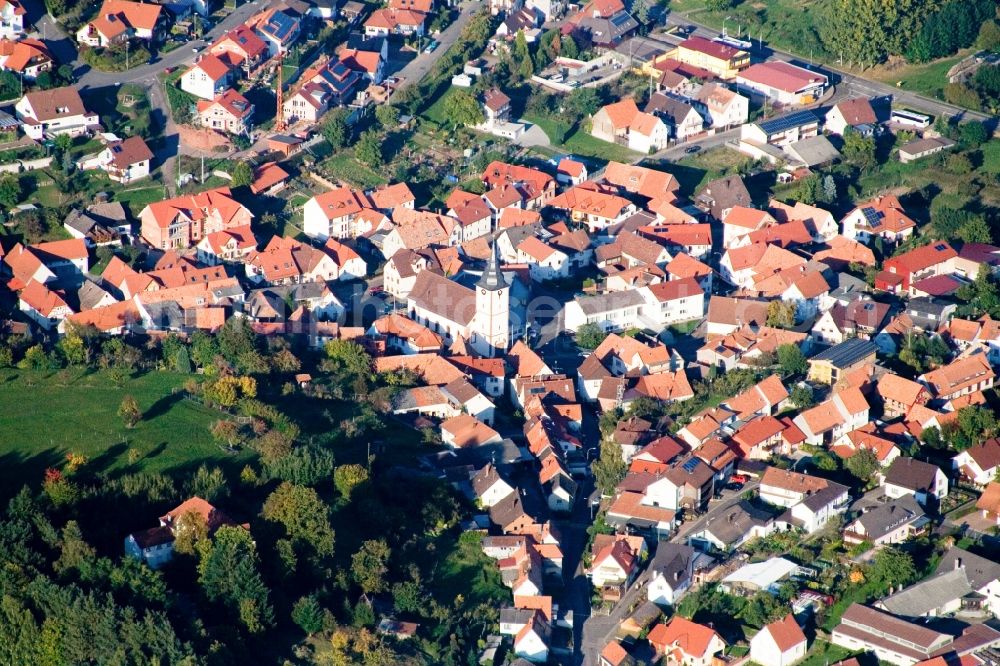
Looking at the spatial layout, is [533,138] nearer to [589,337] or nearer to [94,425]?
[589,337]

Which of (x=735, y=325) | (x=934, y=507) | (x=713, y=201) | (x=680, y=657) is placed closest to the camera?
(x=680, y=657)

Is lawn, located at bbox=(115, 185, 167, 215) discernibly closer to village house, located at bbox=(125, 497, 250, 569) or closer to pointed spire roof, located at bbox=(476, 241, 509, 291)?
pointed spire roof, located at bbox=(476, 241, 509, 291)

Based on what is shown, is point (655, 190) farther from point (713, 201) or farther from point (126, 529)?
point (126, 529)

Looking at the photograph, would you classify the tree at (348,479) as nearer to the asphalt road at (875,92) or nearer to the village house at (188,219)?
the village house at (188,219)

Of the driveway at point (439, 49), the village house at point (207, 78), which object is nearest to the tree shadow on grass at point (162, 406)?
the village house at point (207, 78)

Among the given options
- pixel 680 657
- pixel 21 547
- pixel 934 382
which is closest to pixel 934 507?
pixel 934 382

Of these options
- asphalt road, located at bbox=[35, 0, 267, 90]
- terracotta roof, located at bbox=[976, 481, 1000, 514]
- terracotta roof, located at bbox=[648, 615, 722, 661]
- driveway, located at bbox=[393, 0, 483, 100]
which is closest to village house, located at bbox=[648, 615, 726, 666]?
terracotta roof, located at bbox=[648, 615, 722, 661]

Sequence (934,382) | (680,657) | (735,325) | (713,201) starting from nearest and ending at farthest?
(680,657)
(934,382)
(735,325)
(713,201)
